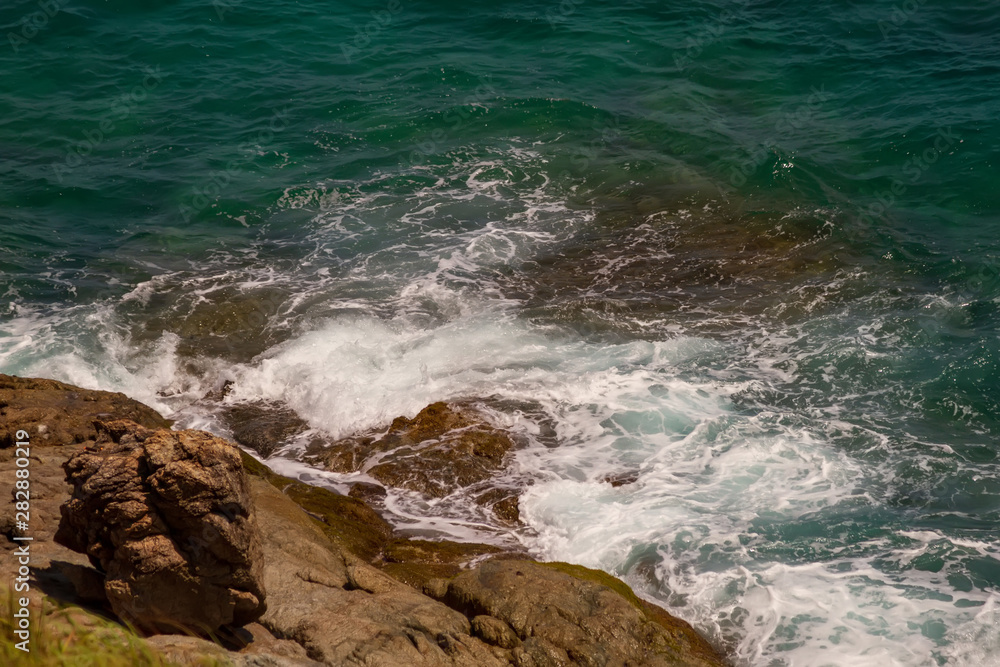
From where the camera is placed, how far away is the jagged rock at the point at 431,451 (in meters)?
12.5

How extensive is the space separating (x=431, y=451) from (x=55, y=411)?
16.7ft

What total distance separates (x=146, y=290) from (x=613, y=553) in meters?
11.2

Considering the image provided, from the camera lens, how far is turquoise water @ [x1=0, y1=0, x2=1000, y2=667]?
38.4 ft

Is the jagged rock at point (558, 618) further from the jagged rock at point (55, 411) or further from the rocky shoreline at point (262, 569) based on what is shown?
the jagged rock at point (55, 411)

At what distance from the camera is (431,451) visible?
12.9 m

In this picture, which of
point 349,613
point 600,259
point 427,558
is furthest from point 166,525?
point 600,259

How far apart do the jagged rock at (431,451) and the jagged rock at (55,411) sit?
9.52 feet

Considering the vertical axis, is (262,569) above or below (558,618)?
above

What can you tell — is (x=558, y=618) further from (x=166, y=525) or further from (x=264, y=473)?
(x=264, y=473)

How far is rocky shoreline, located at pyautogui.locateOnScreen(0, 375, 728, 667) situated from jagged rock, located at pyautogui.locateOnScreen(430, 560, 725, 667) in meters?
0.02

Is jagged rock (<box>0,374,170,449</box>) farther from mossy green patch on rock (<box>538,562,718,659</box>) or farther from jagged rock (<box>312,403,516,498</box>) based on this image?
mossy green patch on rock (<box>538,562,718,659</box>)

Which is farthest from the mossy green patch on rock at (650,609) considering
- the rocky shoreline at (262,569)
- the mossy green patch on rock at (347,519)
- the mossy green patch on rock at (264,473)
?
the mossy green patch on rock at (264,473)

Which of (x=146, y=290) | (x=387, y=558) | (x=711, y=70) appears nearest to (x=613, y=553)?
(x=387, y=558)

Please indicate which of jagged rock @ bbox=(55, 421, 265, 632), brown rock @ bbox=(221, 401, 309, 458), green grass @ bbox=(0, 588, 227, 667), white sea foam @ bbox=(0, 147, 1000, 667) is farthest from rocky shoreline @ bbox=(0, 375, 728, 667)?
brown rock @ bbox=(221, 401, 309, 458)
